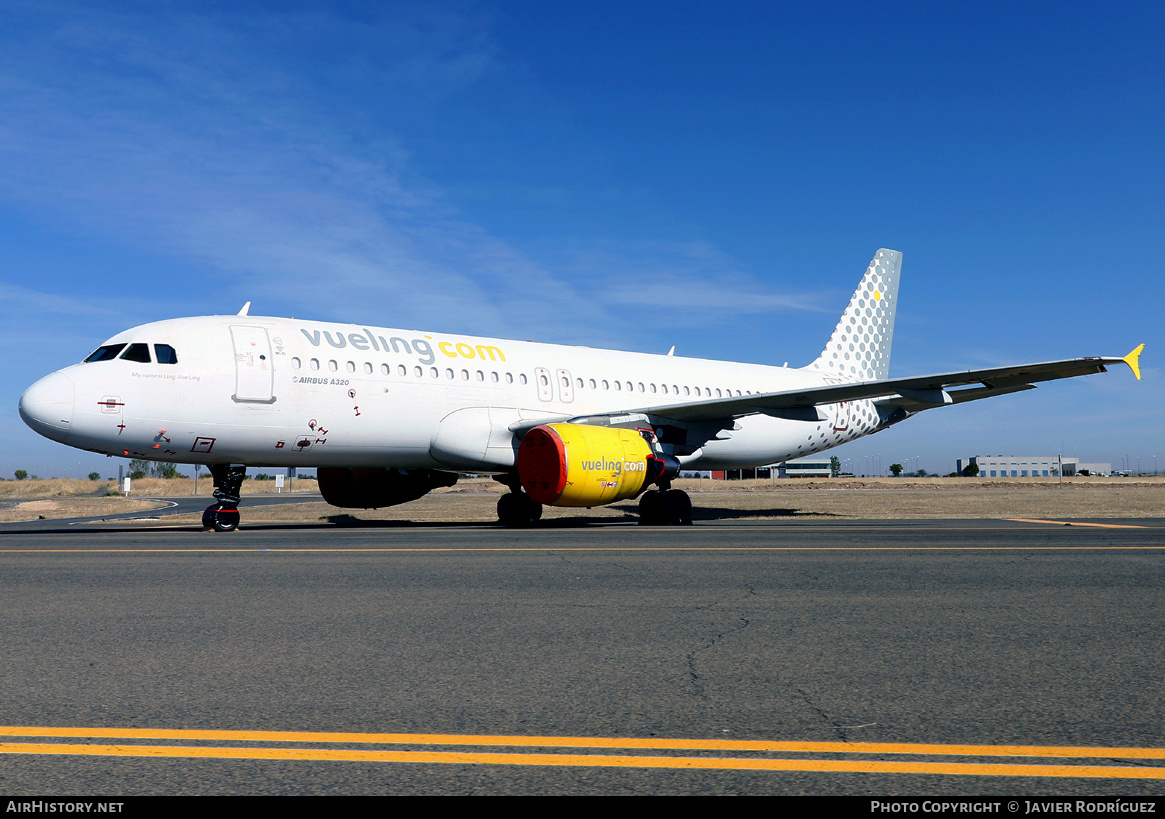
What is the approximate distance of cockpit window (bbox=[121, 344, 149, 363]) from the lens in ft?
45.9

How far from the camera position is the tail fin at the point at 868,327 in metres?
26.7

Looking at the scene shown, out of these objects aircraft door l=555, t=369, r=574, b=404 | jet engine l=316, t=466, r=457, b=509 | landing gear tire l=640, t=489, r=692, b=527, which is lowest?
landing gear tire l=640, t=489, r=692, b=527

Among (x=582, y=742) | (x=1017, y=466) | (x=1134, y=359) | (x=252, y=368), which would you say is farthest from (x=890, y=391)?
(x=1017, y=466)

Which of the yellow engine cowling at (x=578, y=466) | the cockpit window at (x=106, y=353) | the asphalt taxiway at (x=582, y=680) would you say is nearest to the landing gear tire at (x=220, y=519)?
the cockpit window at (x=106, y=353)

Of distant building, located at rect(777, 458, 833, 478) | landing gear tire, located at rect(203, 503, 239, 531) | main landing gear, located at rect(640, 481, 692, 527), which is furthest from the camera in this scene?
distant building, located at rect(777, 458, 833, 478)

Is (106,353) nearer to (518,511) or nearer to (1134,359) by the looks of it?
(518,511)

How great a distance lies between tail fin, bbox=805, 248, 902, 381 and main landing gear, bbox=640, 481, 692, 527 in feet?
34.5

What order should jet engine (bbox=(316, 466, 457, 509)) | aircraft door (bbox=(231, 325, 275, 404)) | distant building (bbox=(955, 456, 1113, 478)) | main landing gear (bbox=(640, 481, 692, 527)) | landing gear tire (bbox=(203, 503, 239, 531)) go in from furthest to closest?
distant building (bbox=(955, 456, 1113, 478)), jet engine (bbox=(316, 466, 457, 509)), main landing gear (bbox=(640, 481, 692, 527)), landing gear tire (bbox=(203, 503, 239, 531)), aircraft door (bbox=(231, 325, 275, 404))

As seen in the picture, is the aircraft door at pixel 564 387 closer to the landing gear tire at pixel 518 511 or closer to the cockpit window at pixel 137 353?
the landing gear tire at pixel 518 511

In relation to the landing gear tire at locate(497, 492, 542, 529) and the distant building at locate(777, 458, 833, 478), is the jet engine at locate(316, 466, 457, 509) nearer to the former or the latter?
the landing gear tire at locate(497, 492, 542, 529)

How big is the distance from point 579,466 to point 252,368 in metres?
5.85

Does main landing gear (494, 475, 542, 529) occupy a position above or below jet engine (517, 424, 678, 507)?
below

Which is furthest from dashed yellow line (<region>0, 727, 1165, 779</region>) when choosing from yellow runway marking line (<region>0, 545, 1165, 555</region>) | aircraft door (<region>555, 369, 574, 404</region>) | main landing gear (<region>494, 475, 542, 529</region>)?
aircraft door (<region>555, 369, 574, 404</region>)
